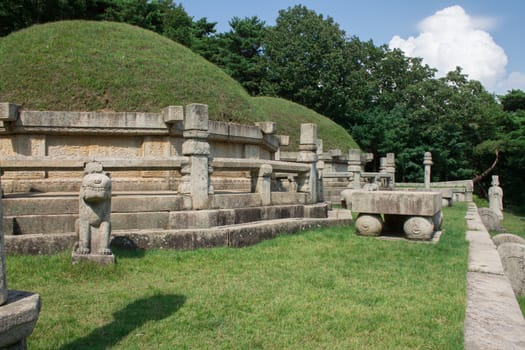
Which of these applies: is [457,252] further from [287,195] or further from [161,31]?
[161,31]

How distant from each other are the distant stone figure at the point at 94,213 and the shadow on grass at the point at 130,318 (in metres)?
1.29

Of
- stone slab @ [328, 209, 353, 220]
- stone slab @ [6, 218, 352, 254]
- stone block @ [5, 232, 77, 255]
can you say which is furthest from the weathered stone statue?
stone slab @ [328, 209, 353, 220]

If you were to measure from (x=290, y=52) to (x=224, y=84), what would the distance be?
951 inches

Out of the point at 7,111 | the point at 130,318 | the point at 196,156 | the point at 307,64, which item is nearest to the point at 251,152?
the point at 196,156

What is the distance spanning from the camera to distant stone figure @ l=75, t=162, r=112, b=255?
5133 millimetres

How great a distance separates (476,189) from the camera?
3581 centimetres

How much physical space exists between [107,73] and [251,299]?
24.5 feet

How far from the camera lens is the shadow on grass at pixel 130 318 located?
331 cm

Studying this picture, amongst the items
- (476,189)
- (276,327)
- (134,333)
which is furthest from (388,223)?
(476,189)

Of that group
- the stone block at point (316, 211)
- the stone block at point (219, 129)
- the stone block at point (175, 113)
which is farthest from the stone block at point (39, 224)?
the stone block at point (316, 211)

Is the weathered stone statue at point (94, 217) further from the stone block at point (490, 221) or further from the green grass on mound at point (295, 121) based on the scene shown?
the green grass on mound at point (295, 121)

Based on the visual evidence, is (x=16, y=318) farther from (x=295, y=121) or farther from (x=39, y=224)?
(x=295, y=121)

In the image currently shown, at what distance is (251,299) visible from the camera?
14.3 ft

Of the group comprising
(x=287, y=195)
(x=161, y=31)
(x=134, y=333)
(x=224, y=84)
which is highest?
(x=161, y=31)
